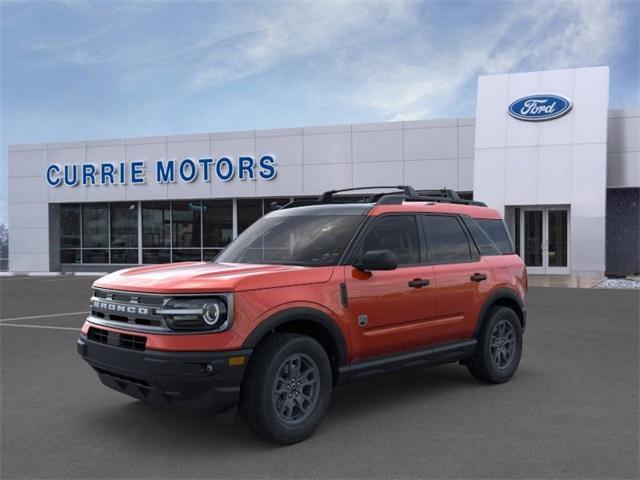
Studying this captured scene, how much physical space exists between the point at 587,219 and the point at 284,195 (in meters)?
12.0

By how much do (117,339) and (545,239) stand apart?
21514mm

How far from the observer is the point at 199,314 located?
4414 millimetres

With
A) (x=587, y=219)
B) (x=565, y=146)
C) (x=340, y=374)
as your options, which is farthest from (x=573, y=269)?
(x=340, y=374)

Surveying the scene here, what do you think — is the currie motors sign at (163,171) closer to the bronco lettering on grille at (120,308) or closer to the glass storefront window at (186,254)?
the glass storefront window at (186,254)

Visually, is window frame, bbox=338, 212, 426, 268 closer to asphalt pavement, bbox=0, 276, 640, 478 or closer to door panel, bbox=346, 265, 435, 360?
door panel, bbox=346, 265, 435, 360

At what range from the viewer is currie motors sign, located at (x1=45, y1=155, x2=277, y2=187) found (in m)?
27.3

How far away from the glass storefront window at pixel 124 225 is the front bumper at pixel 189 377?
88.0 ft

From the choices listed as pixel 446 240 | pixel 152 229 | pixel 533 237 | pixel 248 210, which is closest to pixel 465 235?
pixel 446 240

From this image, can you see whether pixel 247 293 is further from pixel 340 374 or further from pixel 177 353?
pixel 340 374

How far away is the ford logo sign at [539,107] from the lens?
22250mm

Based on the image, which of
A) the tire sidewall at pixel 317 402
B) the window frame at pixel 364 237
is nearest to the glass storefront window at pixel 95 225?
the window frame at pixel 364 237

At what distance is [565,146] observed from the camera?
22.3 m

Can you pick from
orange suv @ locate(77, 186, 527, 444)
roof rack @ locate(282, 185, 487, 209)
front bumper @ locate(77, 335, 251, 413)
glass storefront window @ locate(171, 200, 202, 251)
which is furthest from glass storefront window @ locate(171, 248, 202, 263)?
front bumper @ locate(77, 335, 251, 413)

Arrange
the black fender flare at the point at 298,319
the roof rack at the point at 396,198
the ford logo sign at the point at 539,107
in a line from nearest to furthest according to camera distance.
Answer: the black fender flare at the point at 298,319
the roof rack at the point at 396,198
the ford logo sign at the point at 539,107
